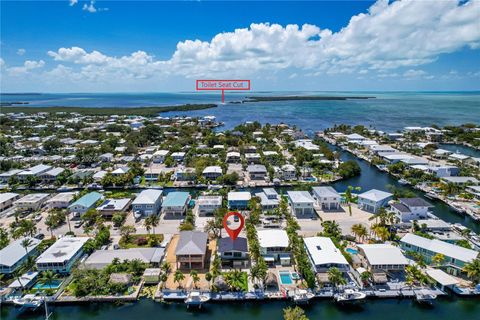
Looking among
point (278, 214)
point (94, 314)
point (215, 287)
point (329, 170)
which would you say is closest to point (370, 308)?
point (215, 287)

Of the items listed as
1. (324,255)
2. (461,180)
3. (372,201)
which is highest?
(461,180)

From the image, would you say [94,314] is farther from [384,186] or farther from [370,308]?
[384,186]

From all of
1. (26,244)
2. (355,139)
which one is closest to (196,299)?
(26,244)

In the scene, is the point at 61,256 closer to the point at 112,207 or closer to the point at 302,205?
the point at 112,207

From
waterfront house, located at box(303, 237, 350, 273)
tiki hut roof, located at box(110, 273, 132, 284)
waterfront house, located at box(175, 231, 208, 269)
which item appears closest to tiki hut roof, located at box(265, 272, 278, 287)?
waterfront house, located at box(303, 237, 350, 273)

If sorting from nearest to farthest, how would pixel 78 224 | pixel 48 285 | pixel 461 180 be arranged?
pixel 48 285, pixel 78 224, pixel 461 180
